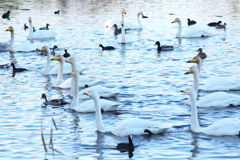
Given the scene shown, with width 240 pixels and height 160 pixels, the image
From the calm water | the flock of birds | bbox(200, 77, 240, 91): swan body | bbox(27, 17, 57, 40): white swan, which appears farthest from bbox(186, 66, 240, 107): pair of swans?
bbox(27, 17, 57, 40): white swan

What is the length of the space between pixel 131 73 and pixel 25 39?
11.7 m

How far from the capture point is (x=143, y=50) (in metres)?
23.1

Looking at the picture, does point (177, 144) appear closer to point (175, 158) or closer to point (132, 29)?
point (175, 158)

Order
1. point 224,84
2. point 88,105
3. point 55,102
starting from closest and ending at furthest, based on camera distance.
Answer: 1. point 88,105
2. point 55,102
3. point 224,84

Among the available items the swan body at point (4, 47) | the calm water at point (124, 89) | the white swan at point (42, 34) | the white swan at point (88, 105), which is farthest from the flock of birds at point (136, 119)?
the white swan at point (42, 34)

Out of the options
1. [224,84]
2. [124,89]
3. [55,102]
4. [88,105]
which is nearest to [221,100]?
[224,84]

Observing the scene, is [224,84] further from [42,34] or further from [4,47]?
[42,34]

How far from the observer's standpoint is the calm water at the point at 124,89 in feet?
33.6

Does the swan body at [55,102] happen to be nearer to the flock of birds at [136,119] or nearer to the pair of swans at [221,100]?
the flock of birds at [136,119]

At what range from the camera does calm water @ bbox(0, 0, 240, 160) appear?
10.2 m

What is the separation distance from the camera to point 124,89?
15578 mm

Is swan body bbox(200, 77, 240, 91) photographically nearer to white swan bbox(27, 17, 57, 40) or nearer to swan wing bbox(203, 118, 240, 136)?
swan wing bbox(203, 118, 240, 136)

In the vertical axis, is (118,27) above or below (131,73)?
above

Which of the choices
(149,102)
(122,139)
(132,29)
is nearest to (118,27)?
(132,29)
